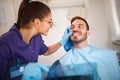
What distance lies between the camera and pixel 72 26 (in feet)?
3.51

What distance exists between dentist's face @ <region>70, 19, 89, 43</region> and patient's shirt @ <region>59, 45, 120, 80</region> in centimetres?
8

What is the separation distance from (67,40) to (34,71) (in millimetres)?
286

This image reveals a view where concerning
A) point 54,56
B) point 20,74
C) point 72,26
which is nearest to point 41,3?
point 72,26

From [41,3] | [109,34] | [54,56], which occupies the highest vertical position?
[41,3]

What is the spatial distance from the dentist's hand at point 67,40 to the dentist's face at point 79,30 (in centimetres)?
3

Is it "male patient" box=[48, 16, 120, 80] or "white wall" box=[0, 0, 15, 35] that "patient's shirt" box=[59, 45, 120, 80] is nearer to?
"male patient" box=[48, 16, 120, 80]

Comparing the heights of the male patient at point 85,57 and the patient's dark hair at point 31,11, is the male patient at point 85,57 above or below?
below

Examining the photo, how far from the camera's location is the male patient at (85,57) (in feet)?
3.30

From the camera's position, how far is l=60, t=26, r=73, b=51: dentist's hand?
3.52 ft

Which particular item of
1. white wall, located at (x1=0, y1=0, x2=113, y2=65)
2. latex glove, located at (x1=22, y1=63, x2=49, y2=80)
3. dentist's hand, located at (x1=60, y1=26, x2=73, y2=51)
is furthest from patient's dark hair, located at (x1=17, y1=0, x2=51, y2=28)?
latex glove, located at (x1=22, y1=63, x2=49, y2=80)

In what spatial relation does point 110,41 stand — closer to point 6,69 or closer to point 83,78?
point 83,78

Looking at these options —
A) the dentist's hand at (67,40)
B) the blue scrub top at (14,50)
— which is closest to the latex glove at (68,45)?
the dentist's hand at (67,40)

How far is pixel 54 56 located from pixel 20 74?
0.24m

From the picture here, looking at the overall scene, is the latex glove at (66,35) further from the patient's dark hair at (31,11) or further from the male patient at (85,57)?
the patient's dark hair at (31,11)
